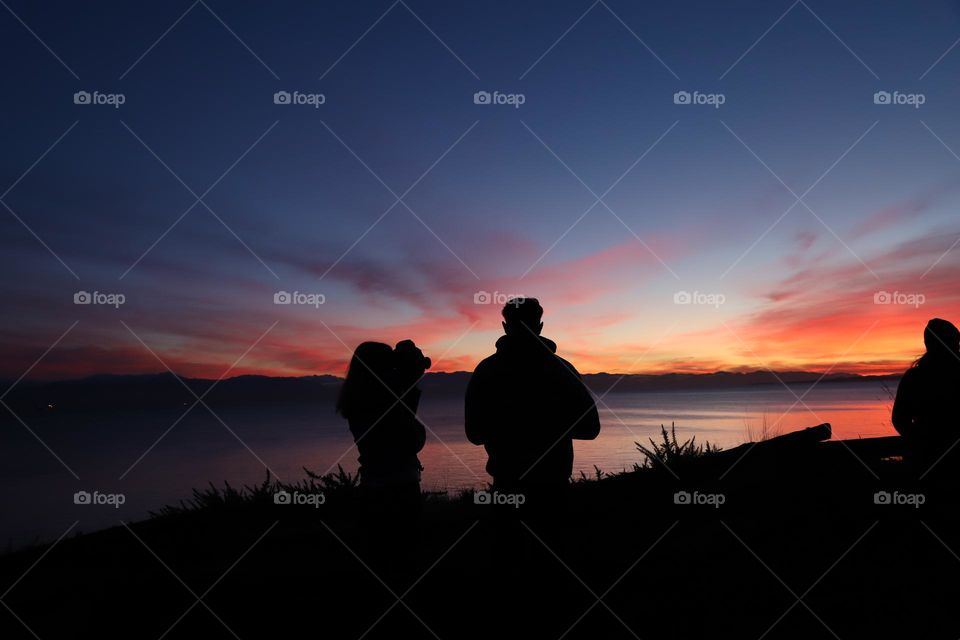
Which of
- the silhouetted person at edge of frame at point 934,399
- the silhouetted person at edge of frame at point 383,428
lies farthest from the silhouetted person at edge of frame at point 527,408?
the silhouetted person at edge of frame at point 934,399

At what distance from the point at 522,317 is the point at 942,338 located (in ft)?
13.4

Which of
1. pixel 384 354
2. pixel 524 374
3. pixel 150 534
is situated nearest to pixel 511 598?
pixel 524 374

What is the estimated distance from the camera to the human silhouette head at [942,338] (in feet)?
18.4

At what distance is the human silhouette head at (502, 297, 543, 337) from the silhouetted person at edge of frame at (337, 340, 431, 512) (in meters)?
0.96

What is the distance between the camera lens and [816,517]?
627cm

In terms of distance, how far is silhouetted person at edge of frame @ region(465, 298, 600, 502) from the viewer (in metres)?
4.50

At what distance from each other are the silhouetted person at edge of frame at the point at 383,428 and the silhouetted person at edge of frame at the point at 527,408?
1.92ft
